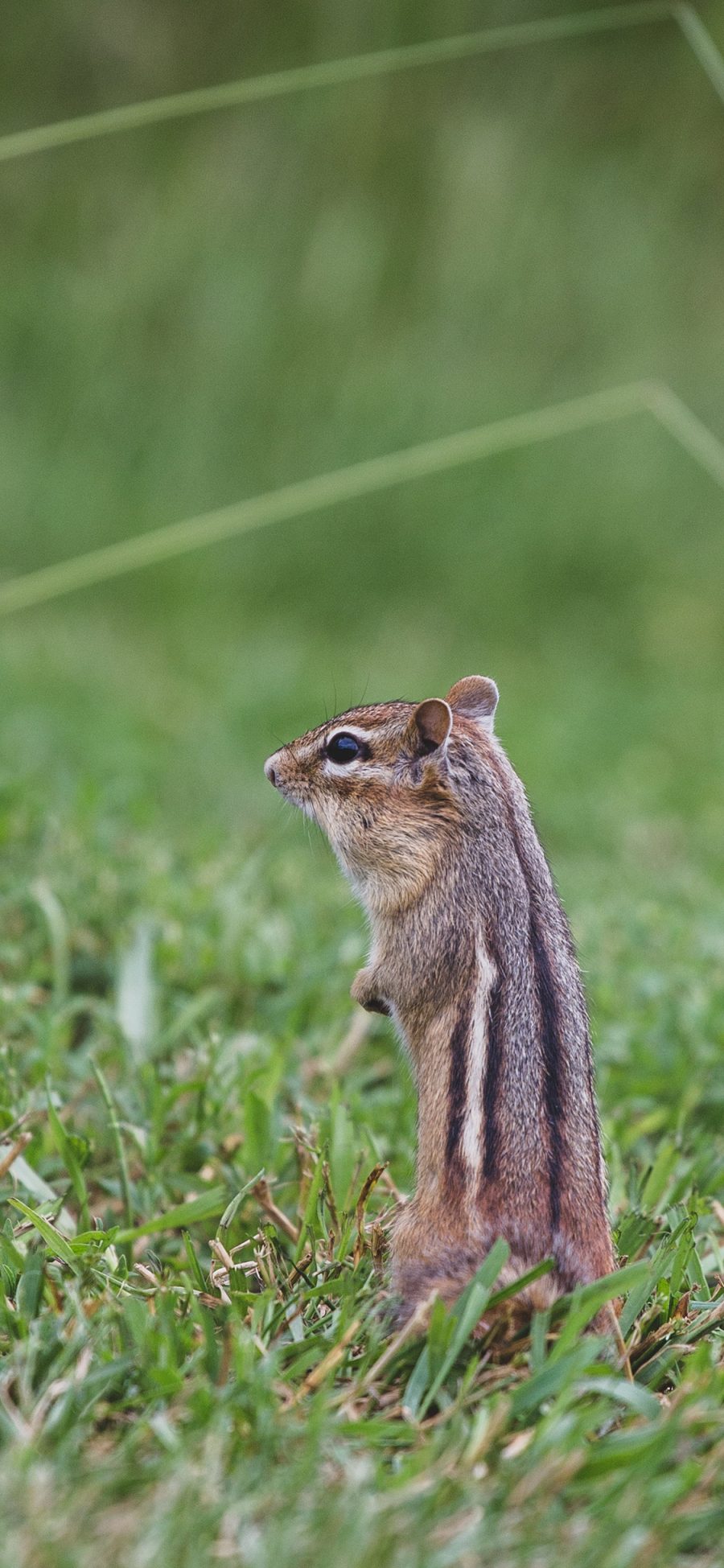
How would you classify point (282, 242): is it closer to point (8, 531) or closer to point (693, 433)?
point (8, 531)

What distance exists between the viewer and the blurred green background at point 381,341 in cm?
911

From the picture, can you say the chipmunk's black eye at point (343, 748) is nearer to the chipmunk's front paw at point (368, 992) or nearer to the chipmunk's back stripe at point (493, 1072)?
the chipmunk's front paw at point (368, 992)

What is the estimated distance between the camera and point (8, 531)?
351 inches

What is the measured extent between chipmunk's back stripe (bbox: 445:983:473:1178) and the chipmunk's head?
0.30m

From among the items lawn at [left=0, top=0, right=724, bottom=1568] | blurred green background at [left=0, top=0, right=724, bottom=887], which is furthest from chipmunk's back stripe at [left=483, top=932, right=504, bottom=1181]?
blurred green background at [left=0, top=0, right=724, bottom=887]

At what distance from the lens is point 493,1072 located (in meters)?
2.45

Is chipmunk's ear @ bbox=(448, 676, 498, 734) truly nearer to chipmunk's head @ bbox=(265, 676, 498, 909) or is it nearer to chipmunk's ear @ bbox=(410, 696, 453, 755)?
chipmunk's head @ bbox=(265, 676, 498, 909)

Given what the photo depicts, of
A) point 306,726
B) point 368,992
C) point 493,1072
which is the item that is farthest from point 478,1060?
point 306,726

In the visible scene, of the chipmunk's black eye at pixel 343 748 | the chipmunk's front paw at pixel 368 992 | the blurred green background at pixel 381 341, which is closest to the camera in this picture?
the chipmunk's front paw at pixel 368 992

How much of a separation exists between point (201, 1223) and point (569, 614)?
271 inches

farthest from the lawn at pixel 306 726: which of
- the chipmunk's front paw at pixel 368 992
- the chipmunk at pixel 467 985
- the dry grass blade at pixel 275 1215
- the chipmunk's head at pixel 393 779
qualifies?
the chipmunk's head at pixel 393 779

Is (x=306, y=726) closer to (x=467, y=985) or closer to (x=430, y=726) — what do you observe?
(x=430, y=726)

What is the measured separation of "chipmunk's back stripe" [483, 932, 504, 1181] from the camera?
2389 millimetres

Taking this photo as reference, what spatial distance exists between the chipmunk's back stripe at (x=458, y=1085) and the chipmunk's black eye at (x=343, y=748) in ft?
2.04
